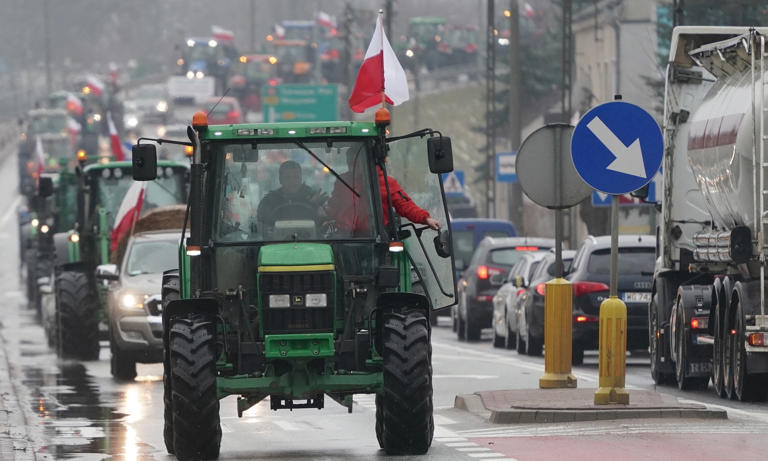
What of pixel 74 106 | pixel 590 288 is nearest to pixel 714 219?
pixel 590 288

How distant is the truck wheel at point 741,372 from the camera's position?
18812 mm

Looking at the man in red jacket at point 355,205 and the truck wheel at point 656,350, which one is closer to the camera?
the man in red jacket at point 355,205

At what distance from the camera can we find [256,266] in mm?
14703

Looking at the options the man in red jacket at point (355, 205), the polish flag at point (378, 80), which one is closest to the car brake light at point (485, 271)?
the polish flag at point (378, 80)

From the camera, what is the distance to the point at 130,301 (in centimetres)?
2536

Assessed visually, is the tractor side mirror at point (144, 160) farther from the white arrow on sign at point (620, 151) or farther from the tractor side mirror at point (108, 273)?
the tractor side mirror at point (108, 273)

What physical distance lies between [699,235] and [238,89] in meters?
92.0

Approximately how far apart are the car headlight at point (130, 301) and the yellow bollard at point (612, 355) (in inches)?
367

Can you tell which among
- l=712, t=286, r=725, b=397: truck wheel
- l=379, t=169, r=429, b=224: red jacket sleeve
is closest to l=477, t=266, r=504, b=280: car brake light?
l=712, t=286, r=725, b=397: truck wheel

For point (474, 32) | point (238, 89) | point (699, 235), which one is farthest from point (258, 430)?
point (474, 32)

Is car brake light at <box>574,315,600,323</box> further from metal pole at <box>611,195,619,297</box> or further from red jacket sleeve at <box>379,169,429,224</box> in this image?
red jacket sleeve at <box>379,169,429,224</box>

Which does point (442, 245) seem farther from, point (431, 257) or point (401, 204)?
point (431, 257)

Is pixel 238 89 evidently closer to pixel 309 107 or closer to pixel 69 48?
pixel 309 107

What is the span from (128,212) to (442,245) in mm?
14354
